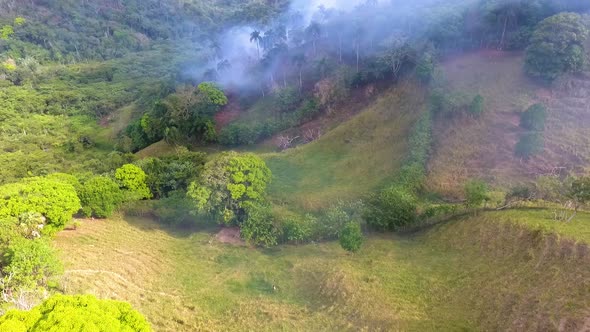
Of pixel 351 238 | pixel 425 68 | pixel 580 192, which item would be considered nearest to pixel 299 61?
pixel 425 68

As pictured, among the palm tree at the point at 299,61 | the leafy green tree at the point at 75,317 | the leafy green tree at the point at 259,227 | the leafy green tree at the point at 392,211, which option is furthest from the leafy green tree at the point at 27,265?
the palm tree at the point at 299,61

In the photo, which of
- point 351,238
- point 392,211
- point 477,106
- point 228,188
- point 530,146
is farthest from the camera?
point 477,106

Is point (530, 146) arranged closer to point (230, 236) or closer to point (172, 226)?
point (230, 236)

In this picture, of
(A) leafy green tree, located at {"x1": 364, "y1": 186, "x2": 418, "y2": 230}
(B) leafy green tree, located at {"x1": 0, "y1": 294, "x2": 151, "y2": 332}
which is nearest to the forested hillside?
(B) leafy green tree, located at {"x1": 0, "y1": 294, "x2": 151, "y2": 332}

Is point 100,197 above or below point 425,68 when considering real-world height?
below

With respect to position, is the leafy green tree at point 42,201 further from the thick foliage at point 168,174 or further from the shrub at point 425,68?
the shrub at point 425,68

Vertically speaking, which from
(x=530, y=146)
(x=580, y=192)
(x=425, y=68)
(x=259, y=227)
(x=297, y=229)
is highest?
(x=425, y=68)

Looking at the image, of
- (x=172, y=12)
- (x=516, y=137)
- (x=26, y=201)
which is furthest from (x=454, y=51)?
(x=172, y=12)
